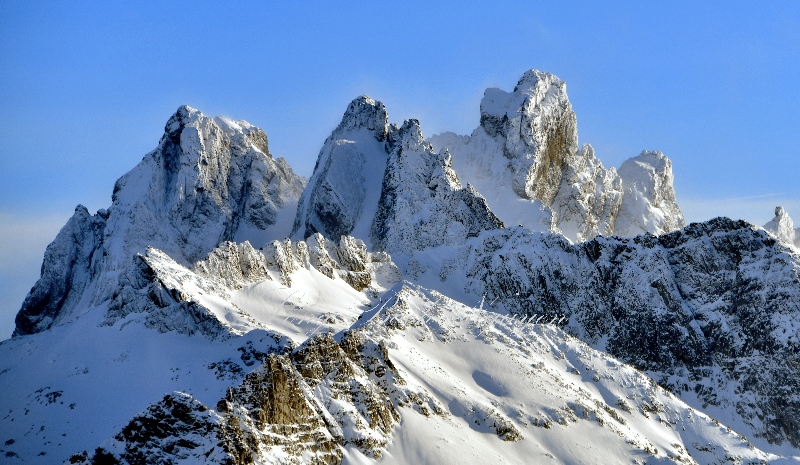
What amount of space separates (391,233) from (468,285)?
23.6 metres

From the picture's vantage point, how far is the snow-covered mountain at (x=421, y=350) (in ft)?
289

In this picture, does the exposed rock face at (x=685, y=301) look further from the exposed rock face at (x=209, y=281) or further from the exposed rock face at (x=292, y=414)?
the exposed rock face at (x=292, y=414)

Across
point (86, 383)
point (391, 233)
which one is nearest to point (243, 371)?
point (86, 383)

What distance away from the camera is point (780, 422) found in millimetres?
143500

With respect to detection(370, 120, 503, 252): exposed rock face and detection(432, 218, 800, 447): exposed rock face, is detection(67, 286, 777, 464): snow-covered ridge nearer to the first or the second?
detection(432, 218, 800, 447): exposed rock face

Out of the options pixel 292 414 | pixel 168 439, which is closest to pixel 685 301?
pixel 292 414

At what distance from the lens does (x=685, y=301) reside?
16200 centimetres

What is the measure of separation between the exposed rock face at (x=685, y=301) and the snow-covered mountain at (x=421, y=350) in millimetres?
297

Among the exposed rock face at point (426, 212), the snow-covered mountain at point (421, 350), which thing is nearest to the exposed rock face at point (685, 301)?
the snow-covered mountain at point (421, 350)

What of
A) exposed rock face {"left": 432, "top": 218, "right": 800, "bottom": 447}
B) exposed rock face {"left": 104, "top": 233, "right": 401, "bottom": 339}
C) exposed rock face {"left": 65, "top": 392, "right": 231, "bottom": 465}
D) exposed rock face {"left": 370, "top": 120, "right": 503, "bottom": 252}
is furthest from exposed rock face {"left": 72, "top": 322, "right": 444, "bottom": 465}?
exposed rock face {"left": 370, "top": 120, "right": 503, "bottom": 252}

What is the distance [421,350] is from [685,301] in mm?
63444

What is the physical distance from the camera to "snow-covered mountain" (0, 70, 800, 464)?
8819cm

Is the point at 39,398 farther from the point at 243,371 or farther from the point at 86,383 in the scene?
the point at 243,371

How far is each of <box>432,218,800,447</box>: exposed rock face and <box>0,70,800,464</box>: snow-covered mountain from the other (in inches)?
11.7
